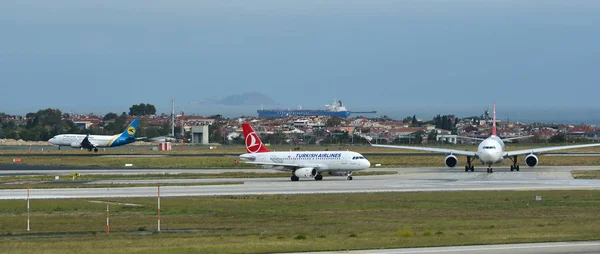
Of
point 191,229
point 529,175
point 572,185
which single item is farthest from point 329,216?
point 529,175

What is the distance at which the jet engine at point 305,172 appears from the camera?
64.4 meters

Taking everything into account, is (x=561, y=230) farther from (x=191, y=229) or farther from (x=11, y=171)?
(x=11, y=171)

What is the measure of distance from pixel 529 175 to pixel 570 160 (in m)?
25.0

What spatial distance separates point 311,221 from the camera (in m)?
36.2

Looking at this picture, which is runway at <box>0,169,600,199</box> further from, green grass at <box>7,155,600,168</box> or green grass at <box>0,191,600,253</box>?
green grass at <box>7,155,600,168</box>

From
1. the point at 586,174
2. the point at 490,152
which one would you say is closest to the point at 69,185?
the point at 490,152

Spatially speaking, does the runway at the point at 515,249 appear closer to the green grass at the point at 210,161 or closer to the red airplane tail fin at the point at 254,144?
the red airplane tail fin at the point at 254,144

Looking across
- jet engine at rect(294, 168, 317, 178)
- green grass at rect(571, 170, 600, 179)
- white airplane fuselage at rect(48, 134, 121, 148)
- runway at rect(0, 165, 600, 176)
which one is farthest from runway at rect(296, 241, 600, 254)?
white airplane fuselage at rect(48, 134, 121, 148)

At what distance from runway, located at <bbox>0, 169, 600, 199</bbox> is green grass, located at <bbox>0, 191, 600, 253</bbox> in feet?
12.6

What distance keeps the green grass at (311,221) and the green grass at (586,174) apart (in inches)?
608

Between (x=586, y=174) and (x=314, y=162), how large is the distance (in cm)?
2081

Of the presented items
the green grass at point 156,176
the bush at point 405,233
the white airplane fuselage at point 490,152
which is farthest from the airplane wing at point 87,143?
the bush at point 405,233

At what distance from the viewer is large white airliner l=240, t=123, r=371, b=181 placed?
212ft

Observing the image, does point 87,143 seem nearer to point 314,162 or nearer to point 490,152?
point 314,162
